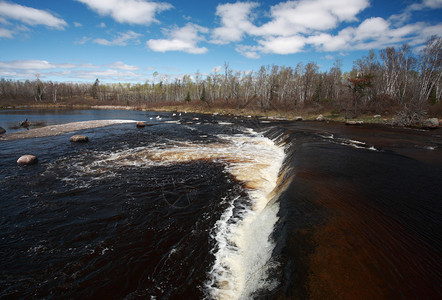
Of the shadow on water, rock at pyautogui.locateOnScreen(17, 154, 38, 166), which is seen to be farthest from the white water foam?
rock at pyautogui.locateOnScreen(17, 154, 38, 166)

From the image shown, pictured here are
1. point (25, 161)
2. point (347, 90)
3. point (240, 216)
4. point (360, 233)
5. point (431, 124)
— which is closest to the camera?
point (360, 233)

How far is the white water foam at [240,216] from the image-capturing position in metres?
4.37

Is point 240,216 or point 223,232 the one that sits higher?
point 240,216

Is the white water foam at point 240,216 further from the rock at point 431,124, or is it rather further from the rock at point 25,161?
the rock at point 431,124

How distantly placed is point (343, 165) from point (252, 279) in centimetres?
871

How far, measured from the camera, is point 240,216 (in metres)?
7.10

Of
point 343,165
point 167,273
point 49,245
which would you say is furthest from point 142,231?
point 343,165

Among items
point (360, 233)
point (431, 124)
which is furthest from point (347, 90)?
point (360, 233)

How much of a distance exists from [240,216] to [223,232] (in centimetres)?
109

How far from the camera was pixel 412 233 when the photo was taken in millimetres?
5207

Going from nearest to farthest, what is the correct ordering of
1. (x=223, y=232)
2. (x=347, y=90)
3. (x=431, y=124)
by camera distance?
(x=223, y=232), (x=431, y=124), (x=347, y=90)

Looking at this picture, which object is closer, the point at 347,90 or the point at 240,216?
the point at 240,216

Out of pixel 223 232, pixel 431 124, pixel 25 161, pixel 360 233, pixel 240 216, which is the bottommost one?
pixel 223 232

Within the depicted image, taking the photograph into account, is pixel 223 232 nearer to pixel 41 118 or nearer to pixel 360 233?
pixel 360 233
